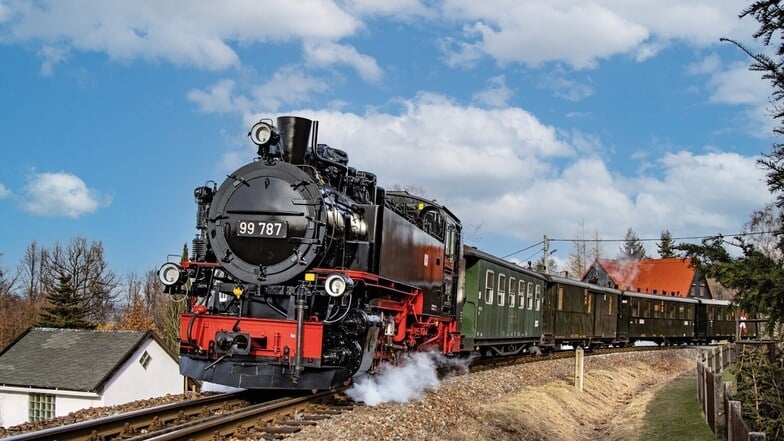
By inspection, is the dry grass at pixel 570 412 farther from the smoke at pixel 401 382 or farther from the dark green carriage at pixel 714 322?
the dark green carriage at pixel 714 322

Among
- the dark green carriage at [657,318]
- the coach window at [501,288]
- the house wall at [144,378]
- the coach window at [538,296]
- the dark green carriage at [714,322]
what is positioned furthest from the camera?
the dark green carriage at [714,322]

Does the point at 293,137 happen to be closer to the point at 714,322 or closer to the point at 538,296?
the point at 538,296

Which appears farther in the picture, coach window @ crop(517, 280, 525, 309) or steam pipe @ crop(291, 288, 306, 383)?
coach window @ crop(517, 280, 525, 309)

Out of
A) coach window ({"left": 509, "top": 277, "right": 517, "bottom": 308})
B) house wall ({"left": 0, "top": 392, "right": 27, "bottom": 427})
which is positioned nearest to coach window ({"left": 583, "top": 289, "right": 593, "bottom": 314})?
coach window ({"left": 509, "top": 277, "right": 517, "bottom": 308})

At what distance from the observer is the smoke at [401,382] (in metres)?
10.8

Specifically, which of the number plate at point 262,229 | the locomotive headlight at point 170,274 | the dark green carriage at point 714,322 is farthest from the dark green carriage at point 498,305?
the dark green carriage at point 714,322

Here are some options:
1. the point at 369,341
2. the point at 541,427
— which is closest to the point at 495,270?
the point at 541,427

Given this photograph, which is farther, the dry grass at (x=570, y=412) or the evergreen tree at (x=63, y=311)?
the evergreen tree at (x=63, y=311)

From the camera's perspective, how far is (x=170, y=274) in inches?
400

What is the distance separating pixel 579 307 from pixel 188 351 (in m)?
20.5

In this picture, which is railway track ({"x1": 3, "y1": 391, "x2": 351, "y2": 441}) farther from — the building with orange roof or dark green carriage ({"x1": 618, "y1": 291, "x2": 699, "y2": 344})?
the building with orange roof

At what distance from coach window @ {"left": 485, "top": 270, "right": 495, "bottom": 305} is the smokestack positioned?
9.14 m

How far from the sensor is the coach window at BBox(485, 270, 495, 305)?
730 inches

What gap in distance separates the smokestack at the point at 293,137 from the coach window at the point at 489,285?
9.14 meters
